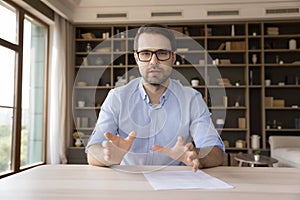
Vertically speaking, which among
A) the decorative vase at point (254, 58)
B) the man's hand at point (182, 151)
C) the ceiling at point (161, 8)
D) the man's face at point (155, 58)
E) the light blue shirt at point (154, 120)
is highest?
the ceiling at point (161, 8)

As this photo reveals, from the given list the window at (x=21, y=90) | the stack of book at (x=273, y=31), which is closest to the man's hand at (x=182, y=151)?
the window at (x=21, y=90)

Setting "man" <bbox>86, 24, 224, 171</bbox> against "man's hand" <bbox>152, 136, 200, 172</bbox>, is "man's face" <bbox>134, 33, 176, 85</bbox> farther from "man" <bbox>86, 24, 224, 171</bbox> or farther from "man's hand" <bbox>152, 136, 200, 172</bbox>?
"man's hand" <bbox>152, 136, 200, 172</bbox>

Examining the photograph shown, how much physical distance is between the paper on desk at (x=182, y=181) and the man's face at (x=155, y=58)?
0.27 meters

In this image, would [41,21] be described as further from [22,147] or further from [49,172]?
[49,172]

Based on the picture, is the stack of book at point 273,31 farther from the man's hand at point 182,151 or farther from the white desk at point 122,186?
the man's hand at point 182,151

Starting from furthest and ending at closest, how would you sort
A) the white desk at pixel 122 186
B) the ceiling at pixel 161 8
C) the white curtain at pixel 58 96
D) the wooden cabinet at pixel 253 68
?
the wooden cabinet at pixel 253 68
the ceiling at pixel 161 8
the white curtain at pixel 58 96
the white desk at pixel 122 186

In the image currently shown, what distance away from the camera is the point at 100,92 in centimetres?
92

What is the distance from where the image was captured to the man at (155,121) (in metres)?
0.84

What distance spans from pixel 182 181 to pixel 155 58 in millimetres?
319

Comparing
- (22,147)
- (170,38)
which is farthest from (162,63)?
(22,147)

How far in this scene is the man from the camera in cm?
84

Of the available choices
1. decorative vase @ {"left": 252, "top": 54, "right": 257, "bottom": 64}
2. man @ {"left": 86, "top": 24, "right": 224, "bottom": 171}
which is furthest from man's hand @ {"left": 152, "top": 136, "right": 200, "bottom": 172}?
decorative vase @ {"left": 252, "top": 54, "right": 257, "bottom": 64}

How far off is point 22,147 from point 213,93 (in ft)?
12.6

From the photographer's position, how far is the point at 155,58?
2.68ft
